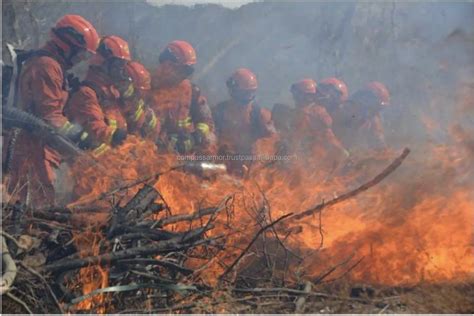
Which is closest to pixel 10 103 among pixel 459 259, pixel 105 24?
pixel 459 259

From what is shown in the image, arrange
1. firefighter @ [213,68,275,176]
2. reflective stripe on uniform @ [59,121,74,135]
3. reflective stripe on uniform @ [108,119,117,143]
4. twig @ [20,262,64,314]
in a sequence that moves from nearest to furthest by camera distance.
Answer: twig @ [20,262,64,314] → reflective stripe on uniform @ [59,121,74,135] → reflective stripe on uniform @ [108,119,117,143] → firefighter @ [213,68,275,176]

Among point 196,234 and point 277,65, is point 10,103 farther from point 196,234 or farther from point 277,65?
point 277,65

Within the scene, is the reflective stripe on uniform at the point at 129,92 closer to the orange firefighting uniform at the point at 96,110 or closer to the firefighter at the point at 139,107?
the firefighter at the point at 139,107

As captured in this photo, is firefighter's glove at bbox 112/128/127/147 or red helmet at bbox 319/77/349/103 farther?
red helmet at bbox 319/77/349/103

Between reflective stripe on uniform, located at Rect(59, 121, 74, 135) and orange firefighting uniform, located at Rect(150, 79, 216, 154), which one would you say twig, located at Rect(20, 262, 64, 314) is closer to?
reflective stripe on uniform, located at Rect(59, 121, 74, 135)

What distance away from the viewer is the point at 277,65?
22.2 metres

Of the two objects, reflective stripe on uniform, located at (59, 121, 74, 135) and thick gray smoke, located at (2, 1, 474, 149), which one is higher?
thick gray smoke, located at (2, 1, 474, 149)

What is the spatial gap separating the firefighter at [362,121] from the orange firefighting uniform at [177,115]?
11.4ft

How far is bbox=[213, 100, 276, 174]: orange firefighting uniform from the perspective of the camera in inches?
341

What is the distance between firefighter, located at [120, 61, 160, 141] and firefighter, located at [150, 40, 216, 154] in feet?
0.89

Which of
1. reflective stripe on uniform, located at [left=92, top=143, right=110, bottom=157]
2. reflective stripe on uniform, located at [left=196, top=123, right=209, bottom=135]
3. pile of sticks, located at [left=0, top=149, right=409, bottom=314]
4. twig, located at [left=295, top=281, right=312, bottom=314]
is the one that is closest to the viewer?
pile of sticks, located at [left=0, top=149, right=409, bottom=314]

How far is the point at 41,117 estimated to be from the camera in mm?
5891

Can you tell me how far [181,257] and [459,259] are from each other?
2.60 m

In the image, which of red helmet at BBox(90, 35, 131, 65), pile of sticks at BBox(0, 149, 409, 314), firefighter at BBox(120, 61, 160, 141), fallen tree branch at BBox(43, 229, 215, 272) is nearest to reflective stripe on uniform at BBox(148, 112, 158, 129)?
firefighter at BBox(120, 61, 160, 141)
